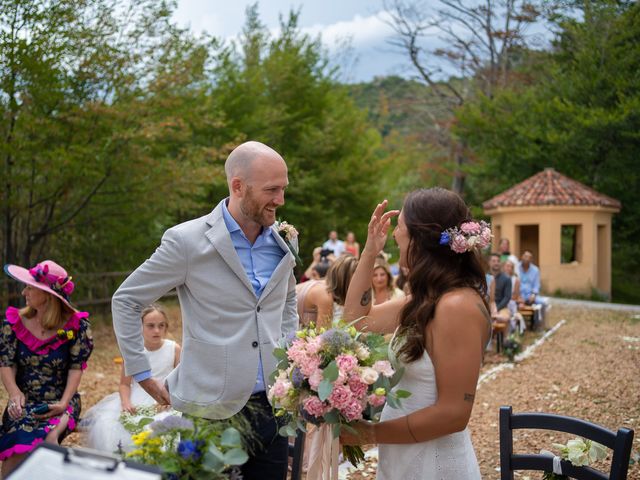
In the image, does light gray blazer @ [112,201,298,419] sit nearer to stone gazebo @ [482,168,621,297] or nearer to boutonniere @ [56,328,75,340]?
boutonniere @ [56,328,75,340]

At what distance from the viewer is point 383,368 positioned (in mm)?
2625

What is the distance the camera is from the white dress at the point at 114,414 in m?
5.36

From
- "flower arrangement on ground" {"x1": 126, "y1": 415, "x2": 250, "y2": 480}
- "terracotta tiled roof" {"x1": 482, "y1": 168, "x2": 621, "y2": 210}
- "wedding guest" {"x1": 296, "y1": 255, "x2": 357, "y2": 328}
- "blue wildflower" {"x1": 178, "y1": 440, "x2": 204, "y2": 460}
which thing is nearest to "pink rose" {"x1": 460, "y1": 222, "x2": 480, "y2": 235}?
"flower arrangement on ground" {"x1": 126, "y1": 415, "x2": 250, "y2": 480}

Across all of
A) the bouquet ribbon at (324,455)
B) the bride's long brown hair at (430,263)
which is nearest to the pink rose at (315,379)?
the bouquet ribbon at (324,455)

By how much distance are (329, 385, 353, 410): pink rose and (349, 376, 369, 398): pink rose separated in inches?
1.2

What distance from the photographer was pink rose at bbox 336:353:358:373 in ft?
8.45

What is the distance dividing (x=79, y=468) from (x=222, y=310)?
1746 millimetres

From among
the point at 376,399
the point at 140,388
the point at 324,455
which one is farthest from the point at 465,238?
the point at 140,388

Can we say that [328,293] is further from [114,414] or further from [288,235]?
[288,235]

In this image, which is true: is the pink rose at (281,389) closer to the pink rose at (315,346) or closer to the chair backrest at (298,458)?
the pink rose at (315,346)

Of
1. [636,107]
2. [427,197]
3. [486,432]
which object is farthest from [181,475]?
[636,107]

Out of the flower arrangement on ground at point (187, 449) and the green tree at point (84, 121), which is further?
the green tree at point (84, 121)

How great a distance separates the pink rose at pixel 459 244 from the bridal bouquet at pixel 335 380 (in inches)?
18.9

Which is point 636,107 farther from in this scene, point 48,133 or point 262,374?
point 262,374
